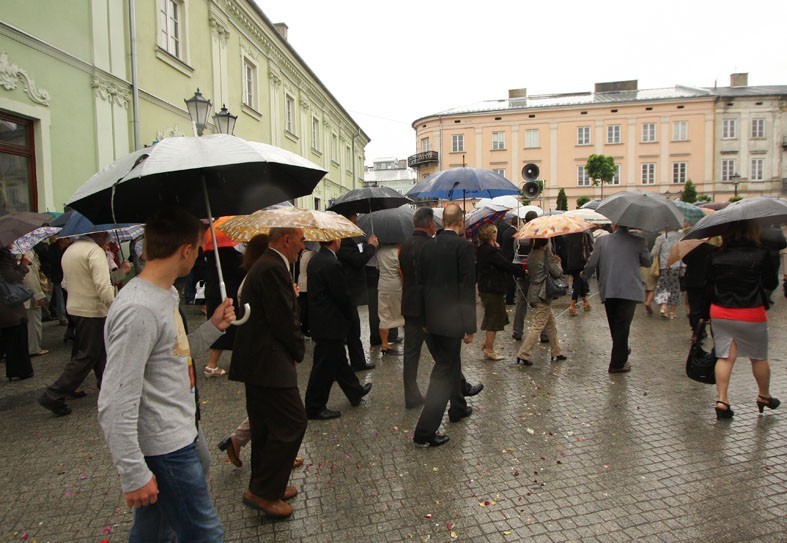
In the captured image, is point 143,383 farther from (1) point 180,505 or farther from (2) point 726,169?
(2) point 726,169

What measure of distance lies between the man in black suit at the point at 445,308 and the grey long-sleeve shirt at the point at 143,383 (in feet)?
7.90

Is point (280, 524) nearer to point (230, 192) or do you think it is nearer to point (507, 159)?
point (230, 192)

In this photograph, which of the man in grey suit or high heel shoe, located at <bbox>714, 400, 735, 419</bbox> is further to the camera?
the man in grey suit

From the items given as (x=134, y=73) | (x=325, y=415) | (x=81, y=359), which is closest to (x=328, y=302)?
(x=325, y=415)

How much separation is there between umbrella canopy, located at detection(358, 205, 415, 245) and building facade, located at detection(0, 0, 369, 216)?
6580 millimetres

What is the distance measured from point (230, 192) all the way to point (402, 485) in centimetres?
236

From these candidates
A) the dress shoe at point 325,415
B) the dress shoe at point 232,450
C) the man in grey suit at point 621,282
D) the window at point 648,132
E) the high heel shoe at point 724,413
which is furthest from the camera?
the window at point 648,132

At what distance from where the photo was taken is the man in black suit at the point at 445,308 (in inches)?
169

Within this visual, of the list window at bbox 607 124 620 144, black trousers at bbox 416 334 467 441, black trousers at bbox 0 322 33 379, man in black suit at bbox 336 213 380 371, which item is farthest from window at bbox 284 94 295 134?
window at bbox 607 124 620 144

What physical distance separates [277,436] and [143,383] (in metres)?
1.36

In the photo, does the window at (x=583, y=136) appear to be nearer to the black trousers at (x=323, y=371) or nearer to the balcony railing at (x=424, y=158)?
the balcony railing at (x=424, y=158)

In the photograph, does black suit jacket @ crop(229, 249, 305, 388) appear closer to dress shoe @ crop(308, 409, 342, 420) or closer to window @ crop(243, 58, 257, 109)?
dress shoe @ crop(308, 409, 342, 420)

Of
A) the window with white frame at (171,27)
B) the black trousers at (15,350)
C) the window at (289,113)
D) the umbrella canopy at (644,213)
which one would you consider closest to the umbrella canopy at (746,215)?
the umbrella canopy at (644,213)

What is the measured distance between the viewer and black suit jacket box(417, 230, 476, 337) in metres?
4.32
